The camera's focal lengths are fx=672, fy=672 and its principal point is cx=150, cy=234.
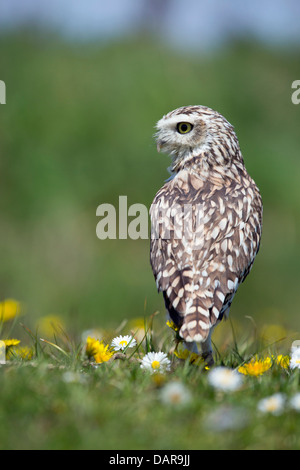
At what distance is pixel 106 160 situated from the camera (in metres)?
13.0

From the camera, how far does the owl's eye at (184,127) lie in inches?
213

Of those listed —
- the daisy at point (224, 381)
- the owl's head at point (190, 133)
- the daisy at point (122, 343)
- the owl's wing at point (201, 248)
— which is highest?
the owl's head at point (190, 133)

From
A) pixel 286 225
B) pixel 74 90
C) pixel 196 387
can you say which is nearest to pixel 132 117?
pixel 74 90

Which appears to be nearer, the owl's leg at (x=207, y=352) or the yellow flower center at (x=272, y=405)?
the yellow flower center at (x=272, y=405)

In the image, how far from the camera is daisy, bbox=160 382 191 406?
10.9 ft

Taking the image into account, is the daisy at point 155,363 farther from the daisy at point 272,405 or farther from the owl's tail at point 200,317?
the daisy at point 272,405

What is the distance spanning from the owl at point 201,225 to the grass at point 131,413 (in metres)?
0.61

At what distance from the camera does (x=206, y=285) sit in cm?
450

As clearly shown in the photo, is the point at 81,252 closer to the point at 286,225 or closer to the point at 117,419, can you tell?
the point at 286,225

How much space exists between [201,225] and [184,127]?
3.29ft

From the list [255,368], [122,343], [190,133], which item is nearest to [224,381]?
[255,368]

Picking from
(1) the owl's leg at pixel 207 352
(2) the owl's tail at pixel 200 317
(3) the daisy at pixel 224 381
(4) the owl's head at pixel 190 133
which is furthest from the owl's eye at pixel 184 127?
(3) the daisy at pixel 224 381

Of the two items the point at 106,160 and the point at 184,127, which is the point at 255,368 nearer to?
the point at 184,127

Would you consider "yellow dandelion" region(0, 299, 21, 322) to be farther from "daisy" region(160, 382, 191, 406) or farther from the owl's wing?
"daisy" region(160, 382, 191, 406)
